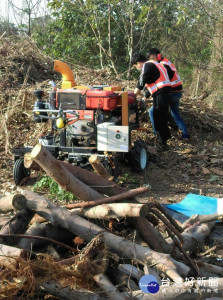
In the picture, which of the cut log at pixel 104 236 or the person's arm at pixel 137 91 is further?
the person's arm at pixel 137 91

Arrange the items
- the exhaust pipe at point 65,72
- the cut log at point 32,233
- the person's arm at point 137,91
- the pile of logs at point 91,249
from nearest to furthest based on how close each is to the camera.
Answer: the pile of logs at point 91,249, the cut log at point 32,233, the exhaust pipe at point 65,72, the person's arm at point 137,91

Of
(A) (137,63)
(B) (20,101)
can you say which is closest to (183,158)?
(A) (137,63)

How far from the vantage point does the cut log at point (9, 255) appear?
3.11 m

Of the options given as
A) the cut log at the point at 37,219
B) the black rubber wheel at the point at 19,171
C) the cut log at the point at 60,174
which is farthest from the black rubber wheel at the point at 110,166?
the cut log at the point at 37,219

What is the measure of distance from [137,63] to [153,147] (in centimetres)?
169

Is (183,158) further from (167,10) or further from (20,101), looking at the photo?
(167,10)

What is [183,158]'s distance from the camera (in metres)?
8.52

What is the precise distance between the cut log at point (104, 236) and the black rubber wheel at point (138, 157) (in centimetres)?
347

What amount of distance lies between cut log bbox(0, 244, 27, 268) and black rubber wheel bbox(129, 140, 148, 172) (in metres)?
4.17

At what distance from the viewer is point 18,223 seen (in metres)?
3.87

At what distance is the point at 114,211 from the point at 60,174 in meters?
0.60

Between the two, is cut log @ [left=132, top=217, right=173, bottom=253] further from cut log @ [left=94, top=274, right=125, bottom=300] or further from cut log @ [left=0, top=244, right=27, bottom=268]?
cut log @ [left=0, top=244, right=27, bottom=268]

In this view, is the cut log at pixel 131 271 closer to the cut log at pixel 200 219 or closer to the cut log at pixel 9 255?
the cut log at pixel 9 255

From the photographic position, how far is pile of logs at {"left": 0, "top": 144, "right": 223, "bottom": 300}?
3062mm
